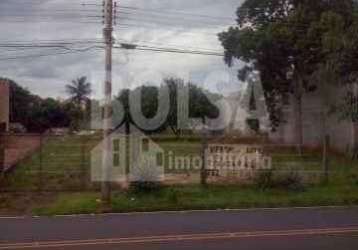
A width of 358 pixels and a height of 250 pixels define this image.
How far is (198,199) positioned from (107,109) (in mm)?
3678

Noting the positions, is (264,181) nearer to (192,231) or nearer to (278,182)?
(278,182)

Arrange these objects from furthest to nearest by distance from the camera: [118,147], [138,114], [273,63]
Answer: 1. [273,63]
2. [138,114]
3. [118,147]

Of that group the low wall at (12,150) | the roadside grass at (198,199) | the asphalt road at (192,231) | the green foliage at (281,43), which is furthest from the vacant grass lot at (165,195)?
the green foliage at (281,43)

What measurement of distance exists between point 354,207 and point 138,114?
1691 cm

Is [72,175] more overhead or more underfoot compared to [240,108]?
more underfoot

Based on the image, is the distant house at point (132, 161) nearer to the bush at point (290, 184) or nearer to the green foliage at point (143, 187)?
the green foliage at point (143, 187)

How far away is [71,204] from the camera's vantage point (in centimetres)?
1817

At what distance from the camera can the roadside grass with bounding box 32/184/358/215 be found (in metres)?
18.0

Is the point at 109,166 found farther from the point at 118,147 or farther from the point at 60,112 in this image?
the point at 60,112

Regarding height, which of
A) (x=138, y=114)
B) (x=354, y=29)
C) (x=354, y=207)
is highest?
(x=354, y=29)

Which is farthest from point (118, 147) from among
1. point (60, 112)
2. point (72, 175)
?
point (60, 112)

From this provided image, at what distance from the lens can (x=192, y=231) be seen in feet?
44.1

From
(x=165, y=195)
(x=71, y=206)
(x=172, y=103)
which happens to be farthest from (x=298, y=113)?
(x=71, y=206)

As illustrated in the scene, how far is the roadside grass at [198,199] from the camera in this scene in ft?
58.9
